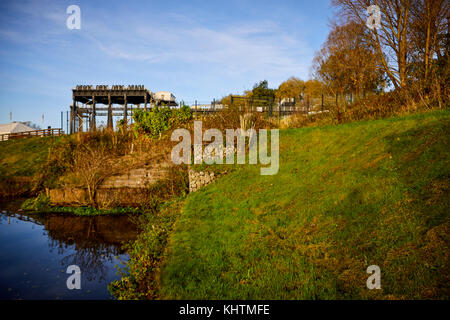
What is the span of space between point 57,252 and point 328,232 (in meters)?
8.70

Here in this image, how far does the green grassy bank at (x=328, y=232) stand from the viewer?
159 inches

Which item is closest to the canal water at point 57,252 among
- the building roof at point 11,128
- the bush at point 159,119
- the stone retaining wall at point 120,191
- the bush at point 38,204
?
the bush at point 38,204

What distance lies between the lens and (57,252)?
9.15m

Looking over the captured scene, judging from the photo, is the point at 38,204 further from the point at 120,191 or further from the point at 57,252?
the point at 57,252

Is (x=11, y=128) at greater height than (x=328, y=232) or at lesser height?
→ greater

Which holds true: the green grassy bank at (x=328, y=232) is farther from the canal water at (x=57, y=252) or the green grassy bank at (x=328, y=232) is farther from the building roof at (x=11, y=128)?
the building roof at (x=11, y=128)

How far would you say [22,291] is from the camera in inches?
263

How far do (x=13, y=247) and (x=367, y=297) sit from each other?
11.2m

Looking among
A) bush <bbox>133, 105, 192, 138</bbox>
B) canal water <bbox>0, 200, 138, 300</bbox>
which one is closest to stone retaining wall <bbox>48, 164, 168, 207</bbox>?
canal water <bbox>0, 200, 138, 300</bbox>

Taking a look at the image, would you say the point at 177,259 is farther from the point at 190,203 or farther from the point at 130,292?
the point at 190,203

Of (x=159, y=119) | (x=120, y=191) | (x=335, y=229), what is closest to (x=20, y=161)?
(x=159, y=119)

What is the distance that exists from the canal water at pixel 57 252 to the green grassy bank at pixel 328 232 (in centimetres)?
136

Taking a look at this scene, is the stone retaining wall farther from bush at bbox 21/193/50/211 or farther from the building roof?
the building roof
